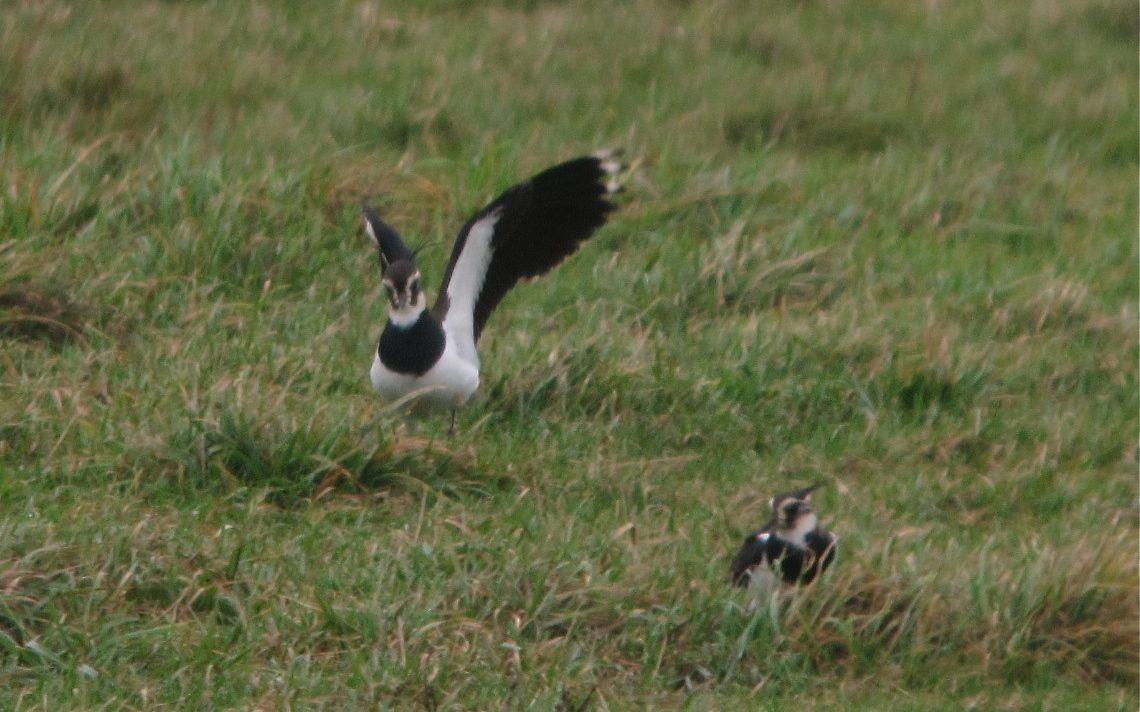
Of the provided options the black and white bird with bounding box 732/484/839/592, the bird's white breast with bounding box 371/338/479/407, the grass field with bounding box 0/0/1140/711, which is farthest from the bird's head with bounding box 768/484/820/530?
the bird's white breast with bounding box 371/338/479/407

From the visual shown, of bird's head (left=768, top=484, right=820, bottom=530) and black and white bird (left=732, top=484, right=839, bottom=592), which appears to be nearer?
black and white bird (left=732, top=484, right=839, bottom=592)

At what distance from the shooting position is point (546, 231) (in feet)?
19.8

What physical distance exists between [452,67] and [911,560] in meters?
3.76

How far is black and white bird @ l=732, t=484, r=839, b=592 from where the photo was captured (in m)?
4.78

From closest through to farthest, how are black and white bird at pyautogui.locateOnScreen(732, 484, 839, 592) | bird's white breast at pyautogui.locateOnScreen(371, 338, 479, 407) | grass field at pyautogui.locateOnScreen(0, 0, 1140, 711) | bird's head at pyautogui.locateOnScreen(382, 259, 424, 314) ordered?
grass field at pyautogui.locateOnScreen(0, 0, 1140, 711) → black and white bird at pyautogui.locateOnScreen(732, 484, 839, 592) → bird's white breast at pyautogui.locateOnScreen(371, 338, 479, 407) → bird's head at pyautogui.locateOnScreen(382, 259, 424, 314)

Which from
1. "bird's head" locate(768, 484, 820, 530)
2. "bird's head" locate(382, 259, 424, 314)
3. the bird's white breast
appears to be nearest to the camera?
"bird's head" locate(768, 484, 820, 530)

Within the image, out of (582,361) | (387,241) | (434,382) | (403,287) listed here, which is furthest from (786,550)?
(387,241)

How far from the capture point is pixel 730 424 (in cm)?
593

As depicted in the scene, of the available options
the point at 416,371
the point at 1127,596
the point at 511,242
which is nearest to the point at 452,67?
the point at 511,242

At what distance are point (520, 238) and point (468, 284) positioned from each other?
0.22m

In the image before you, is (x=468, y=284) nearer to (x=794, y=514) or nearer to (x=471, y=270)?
(x=471, y=270)

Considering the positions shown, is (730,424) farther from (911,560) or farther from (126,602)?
(126,602)

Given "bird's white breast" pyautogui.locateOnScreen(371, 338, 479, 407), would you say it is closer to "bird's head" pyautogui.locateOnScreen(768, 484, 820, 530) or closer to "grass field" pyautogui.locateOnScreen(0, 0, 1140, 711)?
"grass field" pyautogui.locateOnScreen(0, 0, 1140, 711)

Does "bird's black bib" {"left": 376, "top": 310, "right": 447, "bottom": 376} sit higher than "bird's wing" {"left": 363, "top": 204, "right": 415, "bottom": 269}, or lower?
lower
